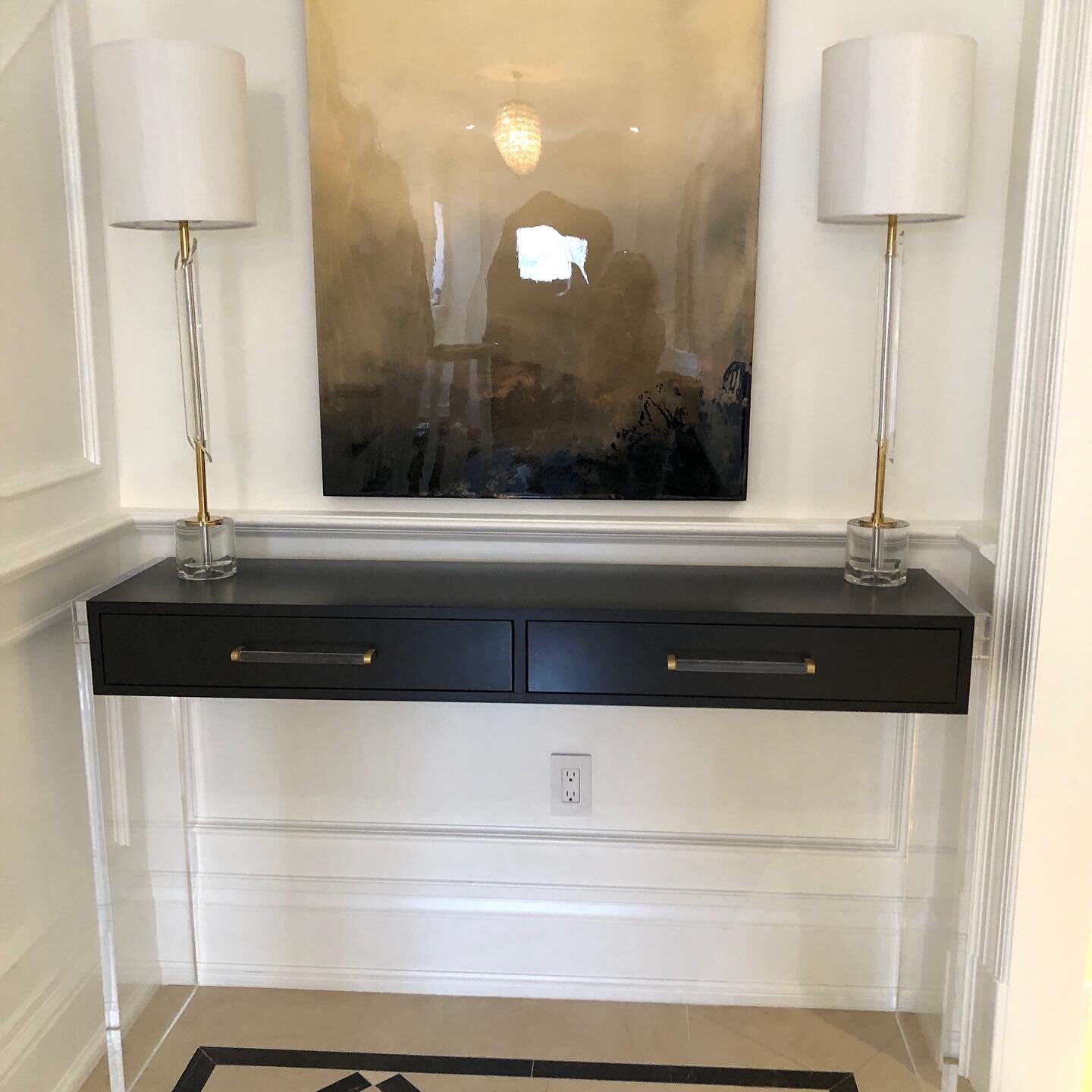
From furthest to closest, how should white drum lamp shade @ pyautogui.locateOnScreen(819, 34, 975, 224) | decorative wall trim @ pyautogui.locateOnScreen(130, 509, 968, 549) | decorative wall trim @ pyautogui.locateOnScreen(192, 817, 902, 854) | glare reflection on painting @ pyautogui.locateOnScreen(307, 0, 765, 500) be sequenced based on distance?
decorative wall trim @ pyautogui.locateOnScreen(192, 817, 902, 854), decorative wall trim @ pyautogui.locateOnScreen(130, 509, 968, 549), glare reflection on painting @ pyautogui.locateOnScreen(307, 0, 765, 500), white drum lamp shade @ pyautogui.locateOnScreen(819, 34, 975, 224)

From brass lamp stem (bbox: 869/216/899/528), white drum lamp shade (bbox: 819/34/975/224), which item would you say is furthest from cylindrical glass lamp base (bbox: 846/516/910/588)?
white drum lamp shade (bbox: 819/34/975/224)

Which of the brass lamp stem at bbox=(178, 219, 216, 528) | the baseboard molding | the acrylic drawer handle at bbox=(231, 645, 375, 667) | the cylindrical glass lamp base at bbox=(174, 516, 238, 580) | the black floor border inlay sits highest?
the brass lamp stem at bbox=(178, 219, 216, 528)

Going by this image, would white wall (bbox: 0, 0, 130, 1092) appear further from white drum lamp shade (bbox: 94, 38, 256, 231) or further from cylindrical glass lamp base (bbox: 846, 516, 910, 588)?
cylindrical glass lamp base (bbox: 846, 516, 910, 588)

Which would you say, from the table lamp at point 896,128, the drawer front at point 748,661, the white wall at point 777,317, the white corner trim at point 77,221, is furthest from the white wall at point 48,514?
the table lamp at point 896,128

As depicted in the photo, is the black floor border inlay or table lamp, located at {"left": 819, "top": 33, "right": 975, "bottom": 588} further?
the black floor border inlay

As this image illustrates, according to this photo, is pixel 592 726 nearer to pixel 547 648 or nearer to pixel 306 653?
pixel 547 648

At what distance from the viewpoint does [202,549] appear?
1.82 metres

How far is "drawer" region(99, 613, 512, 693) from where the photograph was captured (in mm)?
1664

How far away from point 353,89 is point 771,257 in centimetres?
78

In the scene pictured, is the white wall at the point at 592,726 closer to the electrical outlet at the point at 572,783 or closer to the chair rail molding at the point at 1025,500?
the electrical outlet at the point at 572,783

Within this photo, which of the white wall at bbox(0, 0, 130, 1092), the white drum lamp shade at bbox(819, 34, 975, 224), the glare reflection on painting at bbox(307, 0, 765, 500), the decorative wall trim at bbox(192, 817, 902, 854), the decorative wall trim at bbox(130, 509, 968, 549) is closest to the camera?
the white drum lamp shade at bbox(819, 34, 975, 224)

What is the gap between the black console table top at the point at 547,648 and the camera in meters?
1.62

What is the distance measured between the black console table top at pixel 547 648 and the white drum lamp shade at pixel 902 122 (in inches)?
24.5

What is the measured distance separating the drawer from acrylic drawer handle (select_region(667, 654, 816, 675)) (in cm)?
27
